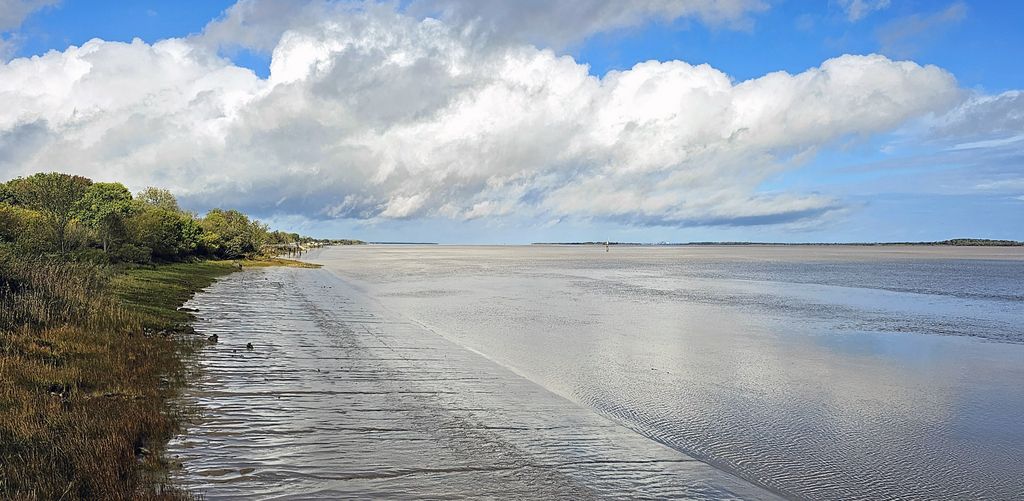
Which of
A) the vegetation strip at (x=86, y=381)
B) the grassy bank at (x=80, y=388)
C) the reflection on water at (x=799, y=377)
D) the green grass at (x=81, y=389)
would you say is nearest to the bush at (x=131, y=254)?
the vegetation strip at (x=86, y=381)

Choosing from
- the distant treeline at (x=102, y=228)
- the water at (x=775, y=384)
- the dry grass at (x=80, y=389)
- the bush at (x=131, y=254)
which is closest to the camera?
the dry grass at (x=80, y=389)

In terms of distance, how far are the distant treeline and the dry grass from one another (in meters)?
10.1

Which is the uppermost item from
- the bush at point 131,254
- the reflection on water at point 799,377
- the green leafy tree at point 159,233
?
the green leafy tree at point 159,233

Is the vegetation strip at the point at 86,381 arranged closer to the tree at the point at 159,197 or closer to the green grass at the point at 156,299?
the green grass at the point at 156,299

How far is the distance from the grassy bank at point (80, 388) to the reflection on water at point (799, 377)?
783 centimetres

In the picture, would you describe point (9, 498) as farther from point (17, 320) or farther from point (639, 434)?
point (17, 320)

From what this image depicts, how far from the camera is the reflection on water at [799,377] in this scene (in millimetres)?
9922

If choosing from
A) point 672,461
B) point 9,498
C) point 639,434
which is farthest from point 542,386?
point 9,498

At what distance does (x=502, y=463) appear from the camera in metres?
9.20

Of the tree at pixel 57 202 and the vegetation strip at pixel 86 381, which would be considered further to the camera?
the tree at pixel 57 202

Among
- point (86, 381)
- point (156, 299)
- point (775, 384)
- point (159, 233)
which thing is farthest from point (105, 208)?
point (775, 384)

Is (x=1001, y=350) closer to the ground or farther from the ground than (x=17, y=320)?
closer to the ground

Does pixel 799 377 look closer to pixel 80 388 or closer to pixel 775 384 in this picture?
pixel 775 384

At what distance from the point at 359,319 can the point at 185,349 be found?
11.1 meters
